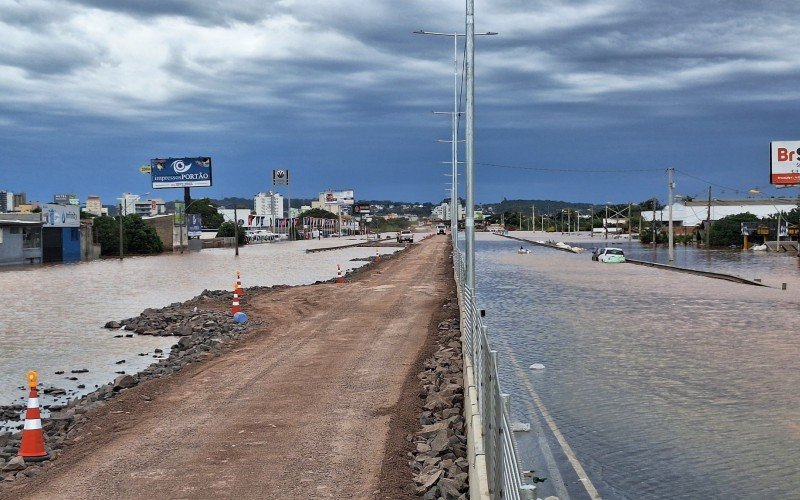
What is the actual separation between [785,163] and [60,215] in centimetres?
6973

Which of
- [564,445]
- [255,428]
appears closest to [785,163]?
[564,445]

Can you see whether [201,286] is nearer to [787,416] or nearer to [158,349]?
[158,349]

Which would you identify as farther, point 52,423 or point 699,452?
point 52,423

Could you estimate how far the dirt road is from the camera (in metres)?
9.07

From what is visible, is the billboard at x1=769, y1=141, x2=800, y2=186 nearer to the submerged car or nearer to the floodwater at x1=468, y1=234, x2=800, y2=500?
the submerged car

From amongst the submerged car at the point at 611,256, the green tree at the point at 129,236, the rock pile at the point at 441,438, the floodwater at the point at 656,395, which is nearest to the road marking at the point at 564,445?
the floodwater at the point at 656,395

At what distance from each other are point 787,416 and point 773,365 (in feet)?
18.0

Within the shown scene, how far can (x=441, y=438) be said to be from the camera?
34.4 ft

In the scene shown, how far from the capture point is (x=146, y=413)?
42.1ft

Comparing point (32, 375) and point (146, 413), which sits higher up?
point (32, 375)

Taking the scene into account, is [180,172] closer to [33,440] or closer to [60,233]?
[60,233]

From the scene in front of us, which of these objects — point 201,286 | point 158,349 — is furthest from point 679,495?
point 201,286

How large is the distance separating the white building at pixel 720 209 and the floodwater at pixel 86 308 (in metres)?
101

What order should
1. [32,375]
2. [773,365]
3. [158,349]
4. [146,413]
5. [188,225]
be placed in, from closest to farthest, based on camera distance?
Answer: [32,375]
[146,413]
[773,365]
[158,349]
[188,225]
